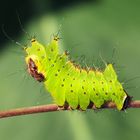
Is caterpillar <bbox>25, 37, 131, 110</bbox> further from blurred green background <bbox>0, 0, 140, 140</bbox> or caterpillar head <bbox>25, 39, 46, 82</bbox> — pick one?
blurred green background <bbox>0, 0, 140, 140</bbox>

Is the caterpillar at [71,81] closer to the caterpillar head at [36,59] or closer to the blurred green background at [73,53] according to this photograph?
the caterpillar head at [36,59]

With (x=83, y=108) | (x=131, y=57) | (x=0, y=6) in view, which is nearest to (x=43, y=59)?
(x=83, y=108)

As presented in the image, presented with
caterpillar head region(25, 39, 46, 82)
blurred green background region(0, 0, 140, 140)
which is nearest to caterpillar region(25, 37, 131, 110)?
caterpillar head region(25, 39, 46, 82)

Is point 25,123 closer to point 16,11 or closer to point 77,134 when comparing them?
point 77,134

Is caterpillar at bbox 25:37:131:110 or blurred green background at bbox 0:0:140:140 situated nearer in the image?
caterpillar at bbox 25:37:131:110

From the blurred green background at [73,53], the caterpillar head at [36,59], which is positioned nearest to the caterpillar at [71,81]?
the caterpillar head at [36,59]

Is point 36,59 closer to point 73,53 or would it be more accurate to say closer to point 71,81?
point 71,81
